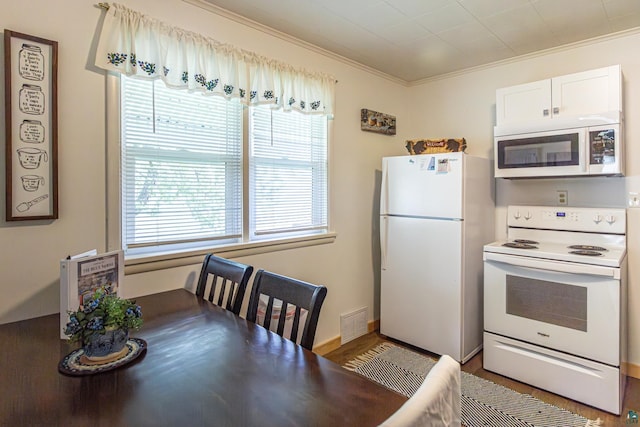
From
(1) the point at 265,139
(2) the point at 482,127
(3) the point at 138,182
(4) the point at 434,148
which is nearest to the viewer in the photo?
(3) the point at 138,182

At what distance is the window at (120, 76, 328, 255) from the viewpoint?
74.7 inches

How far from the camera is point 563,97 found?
247cm

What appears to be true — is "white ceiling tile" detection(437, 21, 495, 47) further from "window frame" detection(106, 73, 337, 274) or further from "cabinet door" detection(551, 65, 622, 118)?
"window frame" detection(106, 73, 337, 274)

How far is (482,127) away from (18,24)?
10.3ft

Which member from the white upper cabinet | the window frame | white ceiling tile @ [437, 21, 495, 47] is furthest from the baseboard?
white ceiling tile @ [437, 21, 495, 47]

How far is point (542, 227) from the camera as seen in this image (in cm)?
276

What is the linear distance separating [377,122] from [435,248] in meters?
1.25

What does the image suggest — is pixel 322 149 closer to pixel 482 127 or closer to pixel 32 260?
pixel 482 127

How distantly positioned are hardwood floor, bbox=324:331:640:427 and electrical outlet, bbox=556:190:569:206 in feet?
4.16

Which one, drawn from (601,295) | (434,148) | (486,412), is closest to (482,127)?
(434,148)

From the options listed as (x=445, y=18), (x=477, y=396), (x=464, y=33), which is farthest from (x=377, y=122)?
(x=477, y=396)

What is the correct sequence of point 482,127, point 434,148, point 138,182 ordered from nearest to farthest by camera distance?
1. point 138,182
2. point 434,148
3. point 482,127

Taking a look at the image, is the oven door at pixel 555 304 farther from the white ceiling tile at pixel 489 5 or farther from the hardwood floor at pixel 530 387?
the white ceiling tile at pixel 489 5

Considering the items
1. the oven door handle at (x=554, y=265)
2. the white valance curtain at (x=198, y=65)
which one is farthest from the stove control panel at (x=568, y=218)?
the white valance curtain at (x=198, y=65)
